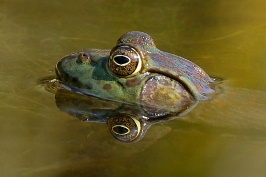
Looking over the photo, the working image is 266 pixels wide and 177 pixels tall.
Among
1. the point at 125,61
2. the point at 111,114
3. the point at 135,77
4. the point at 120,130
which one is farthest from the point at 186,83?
the point at 120,130

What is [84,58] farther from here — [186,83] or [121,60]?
[186,83]

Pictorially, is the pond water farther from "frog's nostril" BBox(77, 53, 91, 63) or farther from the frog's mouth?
"frog's nostril" BBox(77, 53, 91, 63)

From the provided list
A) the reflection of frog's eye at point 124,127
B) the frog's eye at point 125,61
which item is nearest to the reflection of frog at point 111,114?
the reflection of frog's eye at point 124,127

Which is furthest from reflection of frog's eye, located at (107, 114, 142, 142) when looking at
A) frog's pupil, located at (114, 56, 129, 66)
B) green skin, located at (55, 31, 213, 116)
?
frog's pupil, located at (114, 56, 129, 66)

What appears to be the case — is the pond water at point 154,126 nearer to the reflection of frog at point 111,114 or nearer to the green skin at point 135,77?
the reflection of frog at point 111,114

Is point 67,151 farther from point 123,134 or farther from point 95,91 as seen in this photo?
point 95,91
